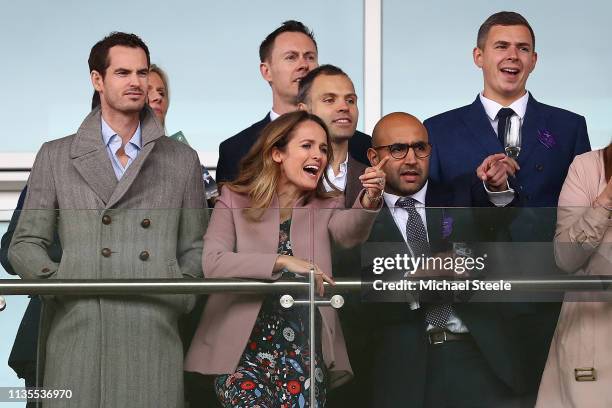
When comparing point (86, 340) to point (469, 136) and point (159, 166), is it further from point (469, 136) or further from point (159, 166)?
point (469, 136)

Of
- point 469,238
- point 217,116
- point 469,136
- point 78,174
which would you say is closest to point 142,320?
point 78,174

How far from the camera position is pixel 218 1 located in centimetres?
937

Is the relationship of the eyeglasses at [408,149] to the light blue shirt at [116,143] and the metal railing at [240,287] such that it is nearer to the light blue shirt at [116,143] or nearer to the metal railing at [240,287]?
the metal railing at [240,287]

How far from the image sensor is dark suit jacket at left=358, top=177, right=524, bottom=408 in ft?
20.0

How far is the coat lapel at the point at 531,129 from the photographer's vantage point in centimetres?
700

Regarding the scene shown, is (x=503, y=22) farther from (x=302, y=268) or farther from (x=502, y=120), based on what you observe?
(x=302, y=268)

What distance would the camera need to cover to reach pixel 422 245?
20.1 ft

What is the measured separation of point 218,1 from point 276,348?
12.2 feet

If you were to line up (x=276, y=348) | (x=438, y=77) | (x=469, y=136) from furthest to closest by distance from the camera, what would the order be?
(x=438, y=77) < (x=469, y=136) < (x=276, y=348)

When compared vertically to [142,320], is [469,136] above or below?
above

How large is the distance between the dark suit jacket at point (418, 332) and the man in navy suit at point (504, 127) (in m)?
0.68

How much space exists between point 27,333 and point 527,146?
2.30 m

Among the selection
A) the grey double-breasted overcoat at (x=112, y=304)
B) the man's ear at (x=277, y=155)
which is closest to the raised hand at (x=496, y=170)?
the man's ear at (x=277, y=155)

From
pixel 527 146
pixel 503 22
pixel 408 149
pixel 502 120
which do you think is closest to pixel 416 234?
pixel 408 149
